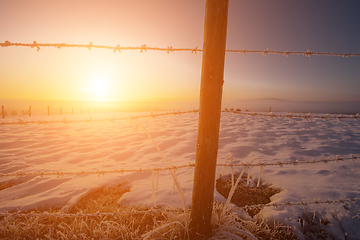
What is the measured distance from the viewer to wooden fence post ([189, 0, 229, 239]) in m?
1.18

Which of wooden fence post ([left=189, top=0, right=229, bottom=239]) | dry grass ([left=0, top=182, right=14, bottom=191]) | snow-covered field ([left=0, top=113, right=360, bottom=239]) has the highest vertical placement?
Result: wooden fence post ([left=189, top=0, right=229, bottom=239])

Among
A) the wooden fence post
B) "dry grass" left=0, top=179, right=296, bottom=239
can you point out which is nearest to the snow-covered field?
"dry grass" left=0, top=179, right=296, bottom=239

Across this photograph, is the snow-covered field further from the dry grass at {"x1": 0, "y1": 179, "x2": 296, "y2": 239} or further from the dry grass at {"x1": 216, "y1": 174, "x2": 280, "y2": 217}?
the dry grass at {"x1": 0, "y1": 179, "x2": 296, "y2": 239}

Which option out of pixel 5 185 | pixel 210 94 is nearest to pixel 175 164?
pixel 210 94

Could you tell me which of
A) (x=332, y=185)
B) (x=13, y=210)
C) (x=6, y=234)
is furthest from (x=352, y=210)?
(x=13, y=210)

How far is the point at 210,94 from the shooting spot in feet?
3.94

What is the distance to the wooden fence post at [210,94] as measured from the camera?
1.18 meters

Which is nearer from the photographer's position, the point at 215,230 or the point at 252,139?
the point at 215,230

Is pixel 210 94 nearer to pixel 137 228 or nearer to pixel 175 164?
pixel 137 228

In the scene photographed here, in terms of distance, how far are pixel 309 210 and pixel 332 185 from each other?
1070mm

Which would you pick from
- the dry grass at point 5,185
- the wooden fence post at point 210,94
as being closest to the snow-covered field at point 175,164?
the dry grass at point 5,185

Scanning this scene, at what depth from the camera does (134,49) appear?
1555 millimetres

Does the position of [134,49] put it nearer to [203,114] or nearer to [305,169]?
[203,114]

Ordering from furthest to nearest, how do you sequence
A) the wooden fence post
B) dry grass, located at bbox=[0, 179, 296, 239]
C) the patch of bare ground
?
the patch of bare ground < dry grass, located at bbox=[0, 179, 296, 239] < the wooden fence post
